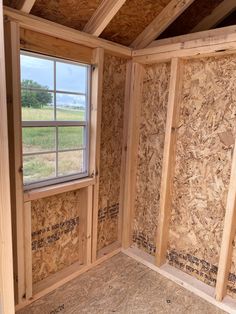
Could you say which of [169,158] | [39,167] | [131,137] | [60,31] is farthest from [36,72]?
[169,158]

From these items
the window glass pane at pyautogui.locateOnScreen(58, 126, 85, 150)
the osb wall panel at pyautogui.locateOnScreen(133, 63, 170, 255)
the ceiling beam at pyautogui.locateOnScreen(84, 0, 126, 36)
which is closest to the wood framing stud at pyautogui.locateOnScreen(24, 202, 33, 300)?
the window glass pane at pyautogui.locateOnScreen(58, 126, 85, 150)

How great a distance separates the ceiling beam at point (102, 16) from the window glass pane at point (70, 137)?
33.3 inches

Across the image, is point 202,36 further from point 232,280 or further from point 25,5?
point 232,280

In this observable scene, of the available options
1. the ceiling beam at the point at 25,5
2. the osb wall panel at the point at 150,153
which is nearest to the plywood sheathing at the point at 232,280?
the osb wall panel at the point at 150,153

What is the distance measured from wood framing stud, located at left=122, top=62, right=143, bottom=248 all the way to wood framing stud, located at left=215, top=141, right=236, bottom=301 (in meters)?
1.05

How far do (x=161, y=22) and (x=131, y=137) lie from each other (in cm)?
113

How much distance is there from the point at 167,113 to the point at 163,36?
2.94 ft

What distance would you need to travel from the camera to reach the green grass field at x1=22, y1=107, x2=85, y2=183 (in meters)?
1.93

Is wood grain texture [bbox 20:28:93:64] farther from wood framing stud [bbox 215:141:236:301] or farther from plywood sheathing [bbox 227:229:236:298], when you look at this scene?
plywood sheathing [bbox 227:229:236:298]

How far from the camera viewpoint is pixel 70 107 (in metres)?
2.15

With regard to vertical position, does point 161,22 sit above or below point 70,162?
above

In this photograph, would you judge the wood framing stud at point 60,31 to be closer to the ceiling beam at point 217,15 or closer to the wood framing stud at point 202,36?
the wood framing stud at point 202,36

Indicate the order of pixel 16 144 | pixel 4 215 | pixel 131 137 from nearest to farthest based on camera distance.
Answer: pixel 4 215 < pixel 16 144 < pixel 131 137

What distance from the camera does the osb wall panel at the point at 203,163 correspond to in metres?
2.04
